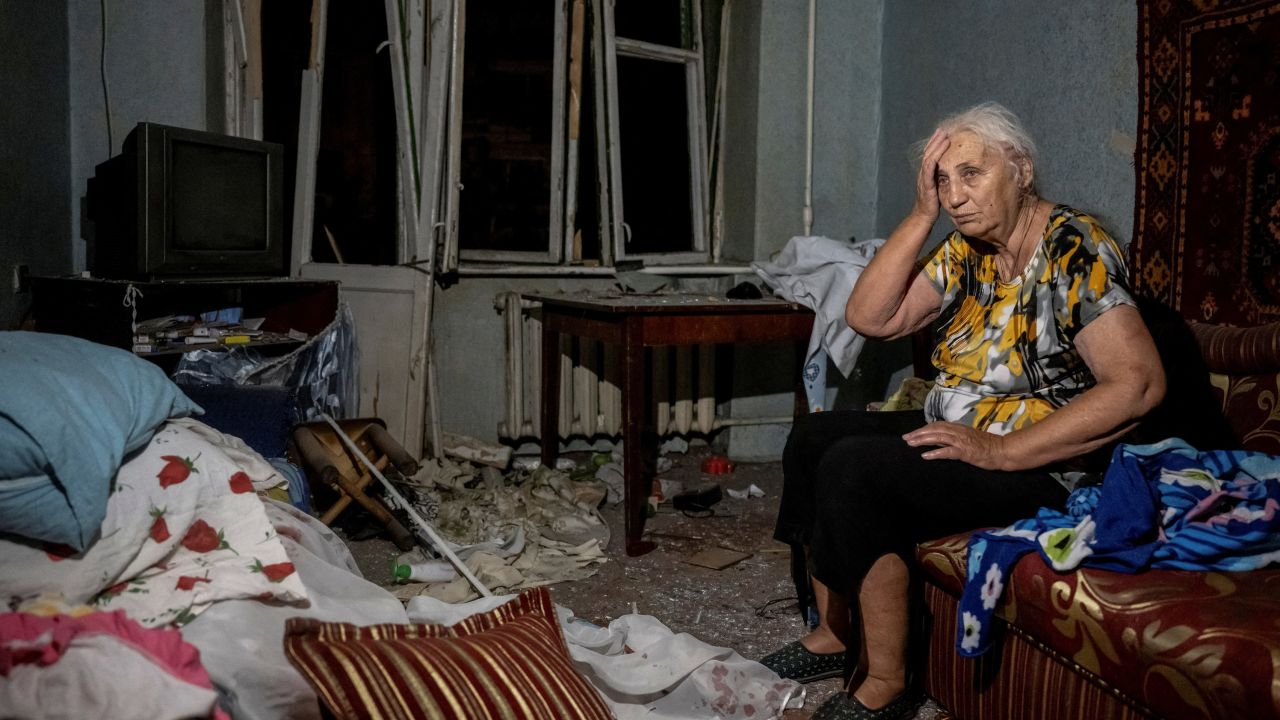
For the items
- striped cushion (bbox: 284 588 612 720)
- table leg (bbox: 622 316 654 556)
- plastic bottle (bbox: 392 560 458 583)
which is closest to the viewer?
striped cushion (bbox: 284 588 612 720)

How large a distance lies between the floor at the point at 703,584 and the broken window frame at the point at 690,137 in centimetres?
135

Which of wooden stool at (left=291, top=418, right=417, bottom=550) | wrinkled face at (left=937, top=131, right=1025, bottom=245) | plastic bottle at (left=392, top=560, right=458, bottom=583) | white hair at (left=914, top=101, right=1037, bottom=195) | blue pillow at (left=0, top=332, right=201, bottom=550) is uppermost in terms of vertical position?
white hair at (left=914, top=101, right=1037, bottom=195)

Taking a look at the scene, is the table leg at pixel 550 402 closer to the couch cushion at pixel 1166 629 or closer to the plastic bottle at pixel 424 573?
the plastic bottle at pixel 424 573

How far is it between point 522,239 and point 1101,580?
3182mm

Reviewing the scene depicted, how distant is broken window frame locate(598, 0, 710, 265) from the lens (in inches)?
161

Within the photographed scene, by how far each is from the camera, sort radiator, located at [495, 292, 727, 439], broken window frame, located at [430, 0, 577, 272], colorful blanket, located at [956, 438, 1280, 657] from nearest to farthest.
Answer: colorful blanket, located at [956, 438, 1280, 657], broken window frame, located at [430, 0, 577, 272], radiator, located at [495, 292, 727, 439]


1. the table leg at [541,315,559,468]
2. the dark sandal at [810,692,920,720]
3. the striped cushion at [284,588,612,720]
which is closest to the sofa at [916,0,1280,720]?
the dark sandal at [810,692,920,720]

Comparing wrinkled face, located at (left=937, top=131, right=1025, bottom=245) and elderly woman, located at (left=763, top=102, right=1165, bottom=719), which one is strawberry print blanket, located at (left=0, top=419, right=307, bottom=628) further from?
wrinkled face, located at (left=937, top=131, right=1025, bottom=245)

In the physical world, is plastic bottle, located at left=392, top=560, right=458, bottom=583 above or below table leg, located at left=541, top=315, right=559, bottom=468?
below

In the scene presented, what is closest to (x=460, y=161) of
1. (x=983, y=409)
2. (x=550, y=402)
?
(x=550, y=402)

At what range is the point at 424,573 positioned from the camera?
2.59m

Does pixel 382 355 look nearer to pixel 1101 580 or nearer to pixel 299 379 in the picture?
pixel 299 379

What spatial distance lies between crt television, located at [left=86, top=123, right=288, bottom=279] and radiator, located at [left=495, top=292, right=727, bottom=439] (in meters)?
1.11

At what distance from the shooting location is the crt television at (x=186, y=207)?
2754 millimetres
